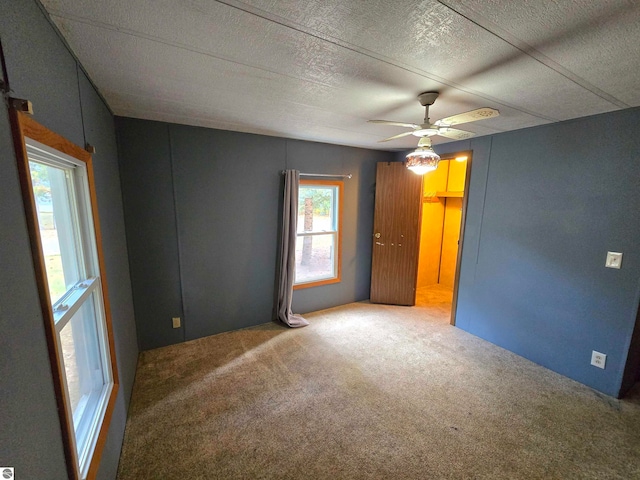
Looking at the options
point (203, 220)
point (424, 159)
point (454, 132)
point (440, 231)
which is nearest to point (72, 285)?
point (203, 220)

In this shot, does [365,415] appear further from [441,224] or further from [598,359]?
[441,224]

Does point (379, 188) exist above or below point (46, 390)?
above

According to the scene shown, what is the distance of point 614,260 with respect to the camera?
2.18 m

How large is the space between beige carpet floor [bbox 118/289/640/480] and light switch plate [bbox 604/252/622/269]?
109 centimetres

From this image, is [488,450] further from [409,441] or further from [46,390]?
[46,390]

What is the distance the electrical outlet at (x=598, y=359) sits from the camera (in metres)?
2.27

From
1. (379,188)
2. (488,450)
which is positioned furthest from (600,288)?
(379,188)

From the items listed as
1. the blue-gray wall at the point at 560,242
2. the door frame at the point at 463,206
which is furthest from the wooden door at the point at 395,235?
the blue-gray wall at the point at 560,242

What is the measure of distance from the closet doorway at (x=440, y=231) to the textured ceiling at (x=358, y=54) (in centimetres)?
234

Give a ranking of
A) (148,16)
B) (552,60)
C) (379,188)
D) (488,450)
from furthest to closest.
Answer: (379,188)
(488,450)
(552,60)
(148,16)

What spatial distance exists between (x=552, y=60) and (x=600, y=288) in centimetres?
197

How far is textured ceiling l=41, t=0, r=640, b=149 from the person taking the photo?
1058 millimetres

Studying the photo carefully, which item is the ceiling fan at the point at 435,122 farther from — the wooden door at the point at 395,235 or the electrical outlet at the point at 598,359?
the electrical outlet at the point at 598,359

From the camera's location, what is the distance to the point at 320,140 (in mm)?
3438
